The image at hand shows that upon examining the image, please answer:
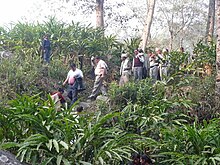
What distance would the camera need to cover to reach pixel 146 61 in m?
10.6

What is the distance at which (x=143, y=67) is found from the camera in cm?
1041

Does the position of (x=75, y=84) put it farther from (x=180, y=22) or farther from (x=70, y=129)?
(x=180, y=22)

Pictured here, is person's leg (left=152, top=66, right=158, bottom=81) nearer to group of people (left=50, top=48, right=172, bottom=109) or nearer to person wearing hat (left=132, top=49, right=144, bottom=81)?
group of people (left=50, top=48, right=172, bottom=109)

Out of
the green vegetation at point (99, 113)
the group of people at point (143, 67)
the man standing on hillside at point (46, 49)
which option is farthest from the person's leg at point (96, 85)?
the man standing on hillside at point (46, 49)

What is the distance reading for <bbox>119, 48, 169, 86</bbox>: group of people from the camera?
1024 cm

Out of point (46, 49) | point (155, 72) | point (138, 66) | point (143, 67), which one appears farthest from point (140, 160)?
point (46, 49)

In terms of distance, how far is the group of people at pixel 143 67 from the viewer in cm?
1024

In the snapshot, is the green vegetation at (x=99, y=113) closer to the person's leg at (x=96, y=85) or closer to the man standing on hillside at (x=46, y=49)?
the man standing on hillside at (x=46, y=49)

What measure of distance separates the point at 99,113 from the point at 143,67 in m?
5.55

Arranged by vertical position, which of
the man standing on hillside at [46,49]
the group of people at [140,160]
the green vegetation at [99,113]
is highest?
the man standing on hillside at [46,49]

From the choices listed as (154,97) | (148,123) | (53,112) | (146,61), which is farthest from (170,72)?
(53,112)

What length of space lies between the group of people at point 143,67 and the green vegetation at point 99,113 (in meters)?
0.39

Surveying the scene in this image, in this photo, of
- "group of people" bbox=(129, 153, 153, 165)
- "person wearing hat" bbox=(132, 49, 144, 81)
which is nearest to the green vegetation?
"group of people" bbox=(129, 153, 153, 165)

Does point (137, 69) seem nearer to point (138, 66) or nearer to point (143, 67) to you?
point (138, 66)
